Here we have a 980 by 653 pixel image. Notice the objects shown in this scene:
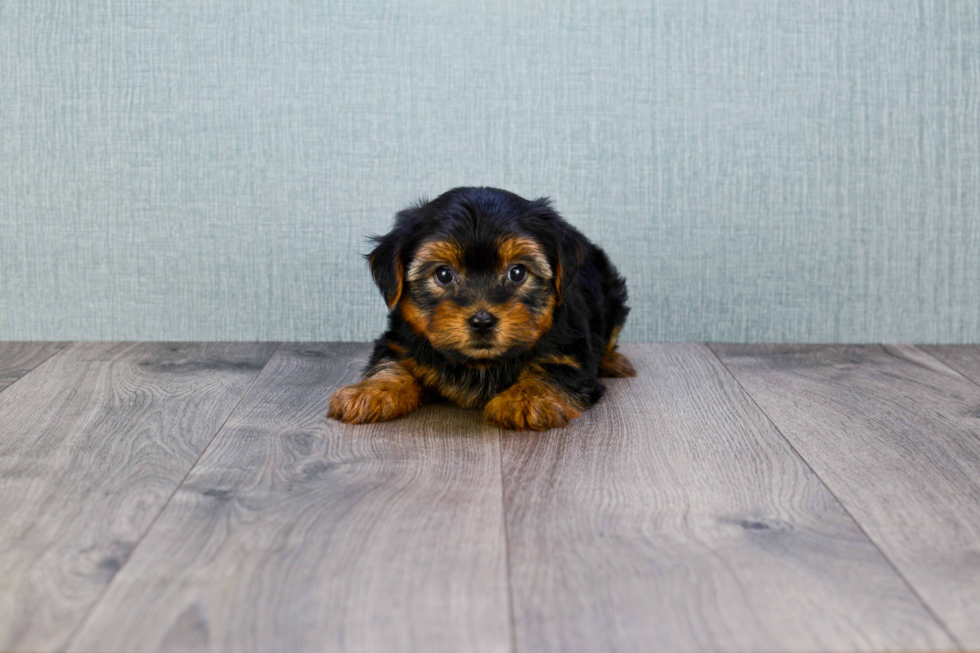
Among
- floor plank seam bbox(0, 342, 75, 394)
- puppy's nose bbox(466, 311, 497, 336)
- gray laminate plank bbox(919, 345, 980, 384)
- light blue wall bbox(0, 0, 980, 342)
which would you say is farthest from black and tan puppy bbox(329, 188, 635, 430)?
gray laminate plank bbox(919, 345, 980, 384)

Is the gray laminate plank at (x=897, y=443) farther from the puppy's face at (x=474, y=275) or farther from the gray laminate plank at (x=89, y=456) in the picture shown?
the gray laminate plank at (x=89, y=456)

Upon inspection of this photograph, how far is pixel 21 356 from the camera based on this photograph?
3.56 meters

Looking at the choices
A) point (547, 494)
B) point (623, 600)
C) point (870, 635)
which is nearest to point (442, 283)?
point (547, 494)

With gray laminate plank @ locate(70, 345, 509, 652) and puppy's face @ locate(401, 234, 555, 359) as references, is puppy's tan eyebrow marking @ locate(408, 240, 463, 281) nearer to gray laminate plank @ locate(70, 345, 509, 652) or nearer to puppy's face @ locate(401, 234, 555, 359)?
puppy's face @ locate(401, 234, 555, 359)

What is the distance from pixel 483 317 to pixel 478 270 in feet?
0.62

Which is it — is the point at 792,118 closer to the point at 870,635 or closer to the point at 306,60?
A: the point at 306,60

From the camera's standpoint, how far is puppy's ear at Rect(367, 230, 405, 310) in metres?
2.69

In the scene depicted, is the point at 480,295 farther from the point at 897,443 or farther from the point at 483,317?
the point at 897,443

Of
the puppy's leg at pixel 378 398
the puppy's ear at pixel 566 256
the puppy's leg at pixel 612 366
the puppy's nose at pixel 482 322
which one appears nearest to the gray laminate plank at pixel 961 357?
the puppy's leg at pixel 612 366

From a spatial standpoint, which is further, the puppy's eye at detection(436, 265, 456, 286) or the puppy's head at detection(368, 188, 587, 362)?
the puppy's eye at detection(436, 265, 456, 286)

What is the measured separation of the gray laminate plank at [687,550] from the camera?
4.94 feet

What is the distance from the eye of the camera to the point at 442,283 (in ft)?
8.72

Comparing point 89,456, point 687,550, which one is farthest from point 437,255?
point 687,550

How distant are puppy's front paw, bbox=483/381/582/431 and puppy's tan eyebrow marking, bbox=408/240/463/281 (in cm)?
40
